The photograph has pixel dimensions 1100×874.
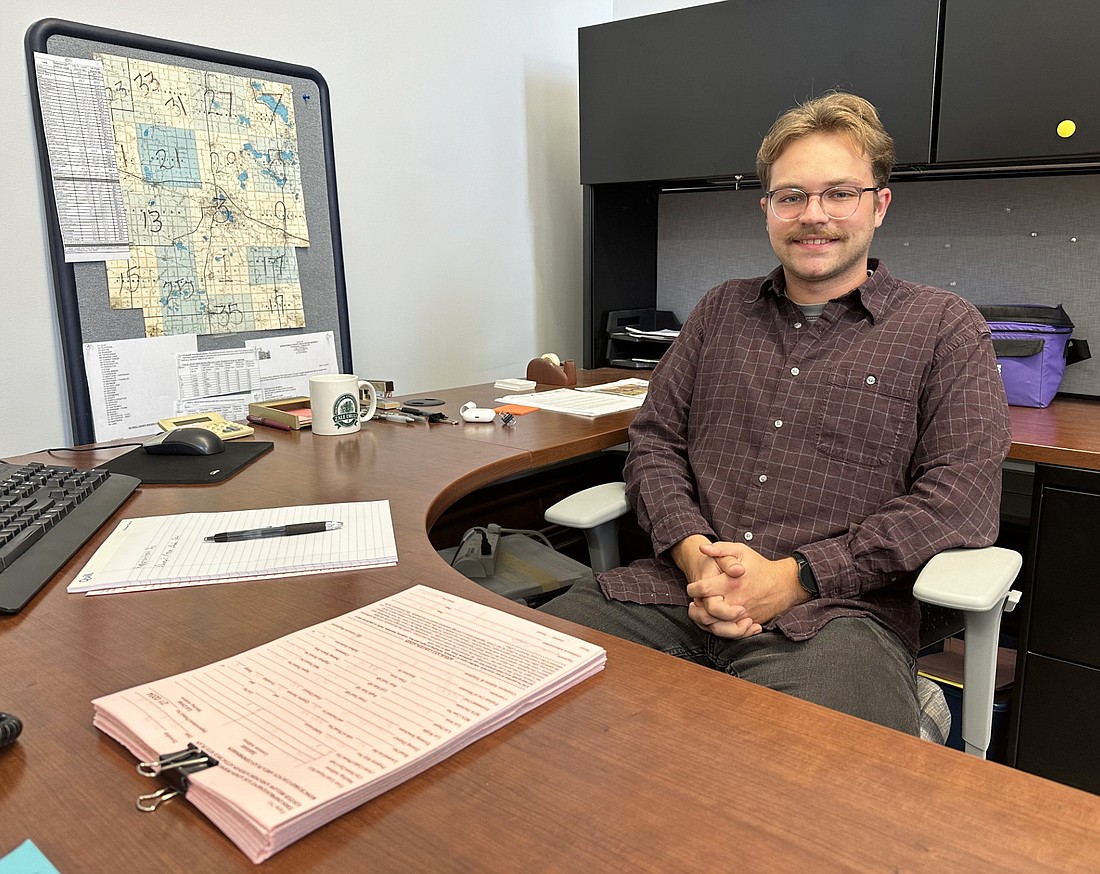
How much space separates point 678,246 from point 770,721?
2.19 m

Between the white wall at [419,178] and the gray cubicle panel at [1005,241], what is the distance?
0.67 metres

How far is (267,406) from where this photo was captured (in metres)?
1.72

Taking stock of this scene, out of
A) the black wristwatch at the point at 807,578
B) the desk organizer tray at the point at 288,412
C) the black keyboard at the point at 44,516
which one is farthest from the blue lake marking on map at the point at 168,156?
the black wristwatch at the point at 807,578

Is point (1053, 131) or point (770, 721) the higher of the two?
point (1053, 131)

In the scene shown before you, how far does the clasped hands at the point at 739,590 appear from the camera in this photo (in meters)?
1.09

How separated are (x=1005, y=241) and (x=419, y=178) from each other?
149 centimetres

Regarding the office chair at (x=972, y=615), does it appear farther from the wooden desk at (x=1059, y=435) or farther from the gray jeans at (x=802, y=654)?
the wooden desk at (x=1059, y=435)

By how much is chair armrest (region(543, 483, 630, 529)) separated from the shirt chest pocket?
32cm

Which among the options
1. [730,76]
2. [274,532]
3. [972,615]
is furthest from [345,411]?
[730,76]

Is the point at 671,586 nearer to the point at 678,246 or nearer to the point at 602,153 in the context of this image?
the point at 602,153

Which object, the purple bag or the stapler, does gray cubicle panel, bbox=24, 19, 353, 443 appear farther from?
the purple bag

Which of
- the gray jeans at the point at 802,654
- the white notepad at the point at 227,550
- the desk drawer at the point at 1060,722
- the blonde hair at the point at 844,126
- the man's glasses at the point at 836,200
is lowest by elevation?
the desk drawer at the point at 1060,722

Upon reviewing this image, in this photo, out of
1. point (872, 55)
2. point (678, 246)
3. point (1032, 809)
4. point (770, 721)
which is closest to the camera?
point (1032, 809)

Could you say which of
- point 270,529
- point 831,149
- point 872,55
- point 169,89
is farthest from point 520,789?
point 872,55
